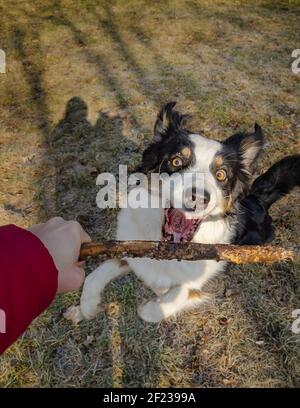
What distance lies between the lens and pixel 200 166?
3.54 metres

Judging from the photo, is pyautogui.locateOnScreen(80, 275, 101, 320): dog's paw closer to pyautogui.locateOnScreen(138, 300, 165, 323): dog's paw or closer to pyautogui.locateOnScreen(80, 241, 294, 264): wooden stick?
pyautogui.locateOnScreen(138, 300, 165, 323): dog's paw

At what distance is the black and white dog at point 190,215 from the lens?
353 cm

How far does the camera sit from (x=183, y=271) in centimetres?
390

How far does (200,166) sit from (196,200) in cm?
39

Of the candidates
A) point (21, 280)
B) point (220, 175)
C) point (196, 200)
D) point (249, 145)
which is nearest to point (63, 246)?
point (21, 280)

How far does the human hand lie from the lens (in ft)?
5.11

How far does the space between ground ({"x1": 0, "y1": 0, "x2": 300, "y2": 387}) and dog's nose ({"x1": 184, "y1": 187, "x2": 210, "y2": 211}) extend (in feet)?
3.92

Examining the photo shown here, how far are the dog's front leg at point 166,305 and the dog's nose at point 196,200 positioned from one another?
0.92 m

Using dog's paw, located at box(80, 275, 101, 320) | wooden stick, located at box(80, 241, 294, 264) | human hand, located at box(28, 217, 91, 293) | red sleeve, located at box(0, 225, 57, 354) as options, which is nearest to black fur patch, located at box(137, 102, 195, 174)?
wooden stick, located at box(80, 241, 294, 264)

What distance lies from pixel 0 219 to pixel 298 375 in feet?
10.8

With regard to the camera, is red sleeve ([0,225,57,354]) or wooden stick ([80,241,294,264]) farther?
wooden stick ([80,241,294,264])

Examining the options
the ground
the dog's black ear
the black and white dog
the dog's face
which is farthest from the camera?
the dog's black ear

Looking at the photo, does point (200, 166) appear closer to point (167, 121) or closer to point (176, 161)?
point (176, 161)

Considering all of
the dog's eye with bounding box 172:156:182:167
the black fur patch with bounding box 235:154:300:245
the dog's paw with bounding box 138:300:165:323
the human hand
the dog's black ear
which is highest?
the human hand
